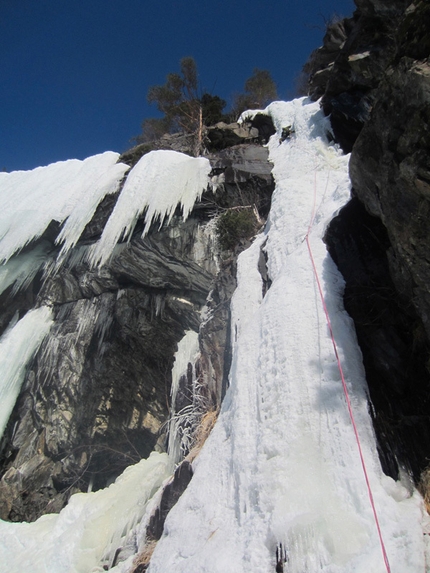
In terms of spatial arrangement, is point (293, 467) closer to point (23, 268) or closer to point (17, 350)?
point (17, 350)

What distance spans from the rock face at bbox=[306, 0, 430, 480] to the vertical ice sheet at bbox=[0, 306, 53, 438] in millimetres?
6651

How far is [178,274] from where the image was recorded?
7.48 meters

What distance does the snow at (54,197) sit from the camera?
8820 millimetres

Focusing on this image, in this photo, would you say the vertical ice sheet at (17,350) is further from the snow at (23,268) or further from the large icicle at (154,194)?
the large icicle at (154,194)

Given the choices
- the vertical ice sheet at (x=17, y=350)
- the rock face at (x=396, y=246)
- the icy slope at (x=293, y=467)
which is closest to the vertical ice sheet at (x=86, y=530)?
the icy slope at (x=293, y=467)

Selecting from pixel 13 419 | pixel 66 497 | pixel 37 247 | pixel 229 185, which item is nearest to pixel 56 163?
pixel 37 247

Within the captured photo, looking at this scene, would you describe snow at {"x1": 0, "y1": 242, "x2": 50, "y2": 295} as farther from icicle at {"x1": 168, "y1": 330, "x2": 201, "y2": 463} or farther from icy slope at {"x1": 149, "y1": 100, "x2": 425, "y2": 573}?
icy slope at {"x1": 149, "y1": 100, "x2": 425, "y2": 573}

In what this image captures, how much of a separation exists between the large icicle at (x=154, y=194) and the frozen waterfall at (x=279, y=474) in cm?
194

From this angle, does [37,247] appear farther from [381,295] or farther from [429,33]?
[429,33]

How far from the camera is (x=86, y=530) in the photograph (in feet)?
16.8

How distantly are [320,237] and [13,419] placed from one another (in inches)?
283

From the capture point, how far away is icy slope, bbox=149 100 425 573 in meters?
2.54

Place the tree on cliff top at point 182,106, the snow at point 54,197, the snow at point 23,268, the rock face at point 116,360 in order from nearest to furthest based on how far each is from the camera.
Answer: the rock face at point 116,360
the snow at point 54,197
the snow at point 23,268
the tree on cliff top at point 182,106

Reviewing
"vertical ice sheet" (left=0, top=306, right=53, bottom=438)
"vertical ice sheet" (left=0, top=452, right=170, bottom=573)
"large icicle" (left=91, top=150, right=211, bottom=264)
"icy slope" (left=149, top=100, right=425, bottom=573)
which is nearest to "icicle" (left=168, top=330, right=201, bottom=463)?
"vertical ice sheet" (left=0, top=452, right=170, bottom=573)
